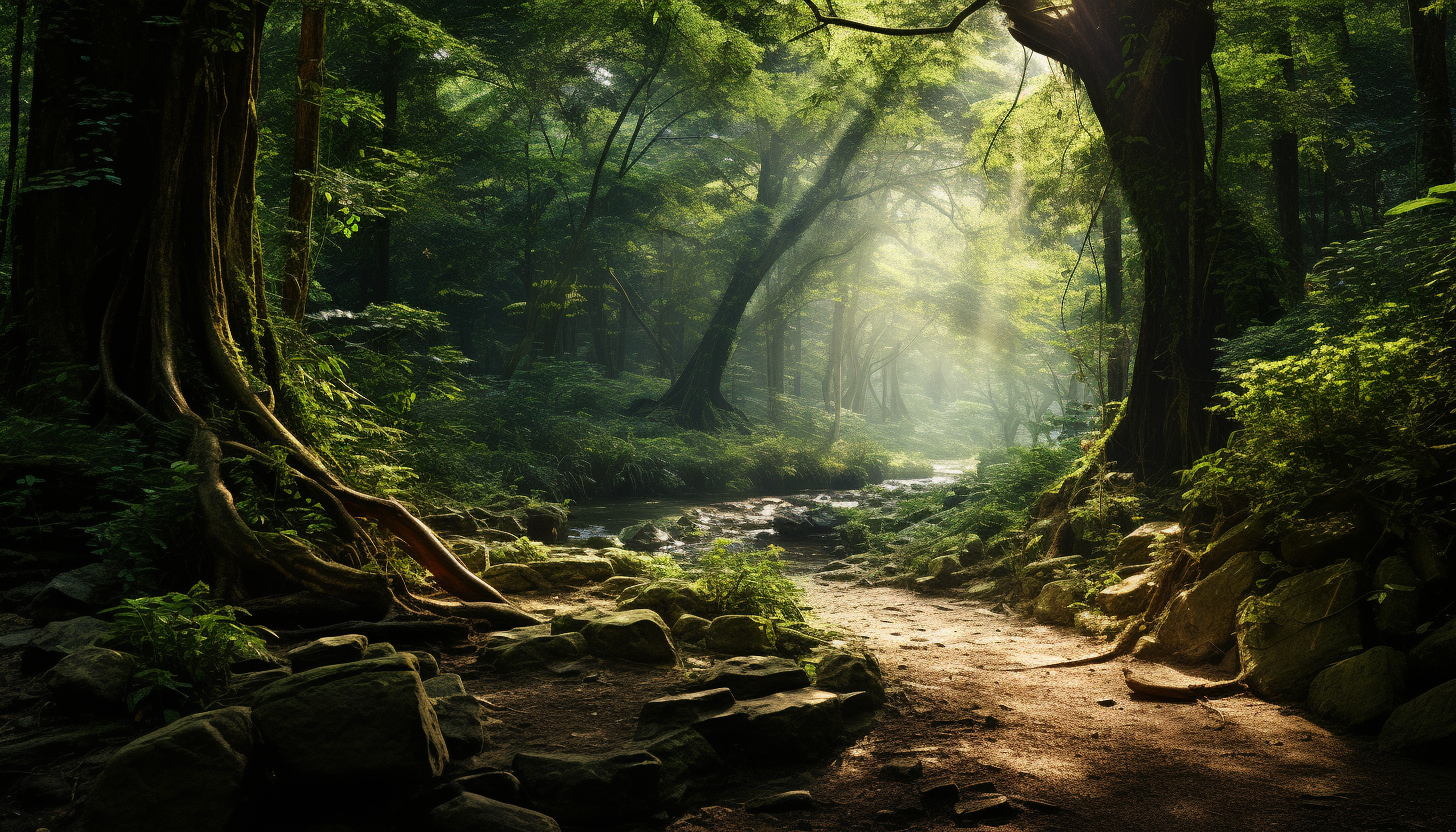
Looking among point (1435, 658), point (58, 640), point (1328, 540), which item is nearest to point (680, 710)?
point (58, 640)

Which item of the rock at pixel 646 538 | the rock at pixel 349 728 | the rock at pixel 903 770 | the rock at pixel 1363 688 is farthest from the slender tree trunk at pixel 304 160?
the rock at pixel 1363 688

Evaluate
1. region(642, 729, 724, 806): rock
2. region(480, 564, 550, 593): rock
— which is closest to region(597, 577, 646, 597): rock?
region(480, 564, 550, 593): rock

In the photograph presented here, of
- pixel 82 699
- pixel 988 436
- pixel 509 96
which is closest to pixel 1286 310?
pixel 82 699

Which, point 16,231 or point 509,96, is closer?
point 16,231

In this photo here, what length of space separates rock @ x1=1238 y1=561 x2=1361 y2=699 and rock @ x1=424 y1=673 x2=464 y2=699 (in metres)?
3.86

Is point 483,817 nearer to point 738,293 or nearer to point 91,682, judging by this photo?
point 91,682

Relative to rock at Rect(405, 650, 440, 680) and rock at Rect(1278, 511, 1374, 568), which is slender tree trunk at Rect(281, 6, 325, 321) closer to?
rock at Rect(405, 650, 440, 680)

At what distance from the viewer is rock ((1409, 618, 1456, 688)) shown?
126 inches

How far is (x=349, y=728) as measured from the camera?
8.30 ft

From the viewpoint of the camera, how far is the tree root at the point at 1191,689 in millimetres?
4066

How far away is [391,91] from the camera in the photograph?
14.3 meters

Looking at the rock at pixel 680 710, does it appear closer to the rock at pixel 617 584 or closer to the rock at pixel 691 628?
the rock at pixel 691 628

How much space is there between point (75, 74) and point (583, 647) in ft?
16.1

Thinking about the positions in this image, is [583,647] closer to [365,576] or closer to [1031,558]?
[365,576]
